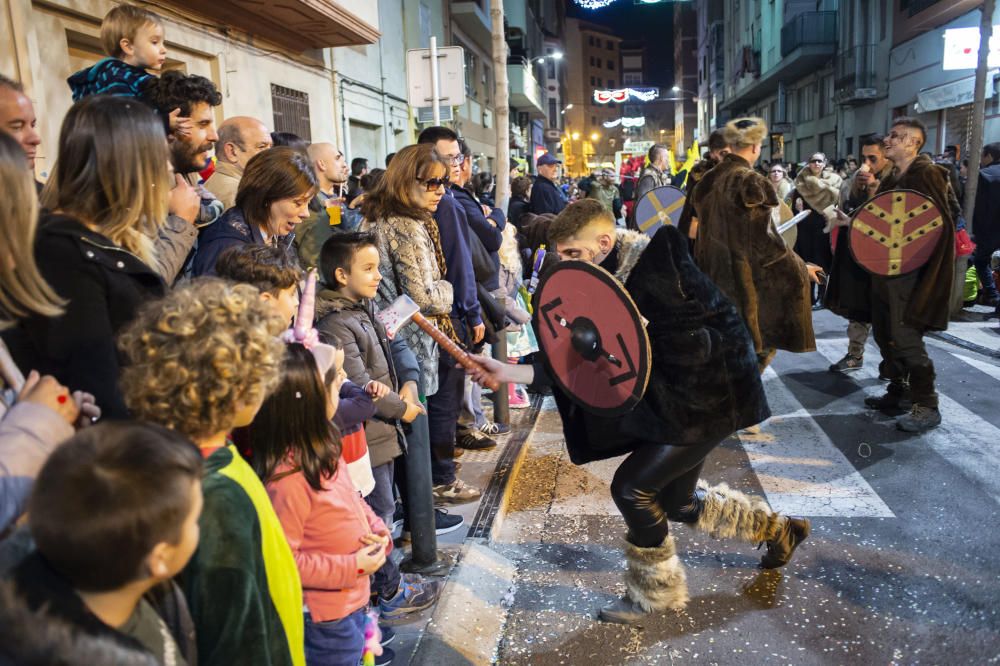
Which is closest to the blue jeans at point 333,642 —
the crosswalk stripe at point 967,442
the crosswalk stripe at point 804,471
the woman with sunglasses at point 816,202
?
the crosswalk stripe at point 804,471

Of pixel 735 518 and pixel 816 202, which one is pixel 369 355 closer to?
pixel 735 518

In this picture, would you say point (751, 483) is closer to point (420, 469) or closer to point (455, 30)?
point (420, 469)

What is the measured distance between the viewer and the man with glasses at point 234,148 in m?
3.89

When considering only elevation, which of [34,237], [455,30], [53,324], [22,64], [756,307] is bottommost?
[756,307]

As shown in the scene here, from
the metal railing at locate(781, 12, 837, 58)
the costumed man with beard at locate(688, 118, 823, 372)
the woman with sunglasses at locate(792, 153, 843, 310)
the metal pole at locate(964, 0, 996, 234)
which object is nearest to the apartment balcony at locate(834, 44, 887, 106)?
the metal railing at locate(781, 12, 837, 58)

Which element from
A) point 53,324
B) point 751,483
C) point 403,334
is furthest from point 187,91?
point 751,483

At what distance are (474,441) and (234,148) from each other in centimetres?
251

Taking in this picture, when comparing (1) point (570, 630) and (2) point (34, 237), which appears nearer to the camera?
(2) point (34, 237)

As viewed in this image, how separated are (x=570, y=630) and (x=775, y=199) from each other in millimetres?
3017

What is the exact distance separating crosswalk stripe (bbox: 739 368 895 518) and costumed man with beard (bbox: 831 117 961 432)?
724 mm

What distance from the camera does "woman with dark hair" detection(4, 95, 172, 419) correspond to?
1837mm

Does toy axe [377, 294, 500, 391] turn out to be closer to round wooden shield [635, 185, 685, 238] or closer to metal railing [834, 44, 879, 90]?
round wooden shield [635, 185, 685, 238]

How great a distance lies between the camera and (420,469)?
3463mm

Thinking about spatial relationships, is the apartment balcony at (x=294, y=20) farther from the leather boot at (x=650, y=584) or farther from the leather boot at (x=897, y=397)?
the leather boot at (x=897, y=397)
